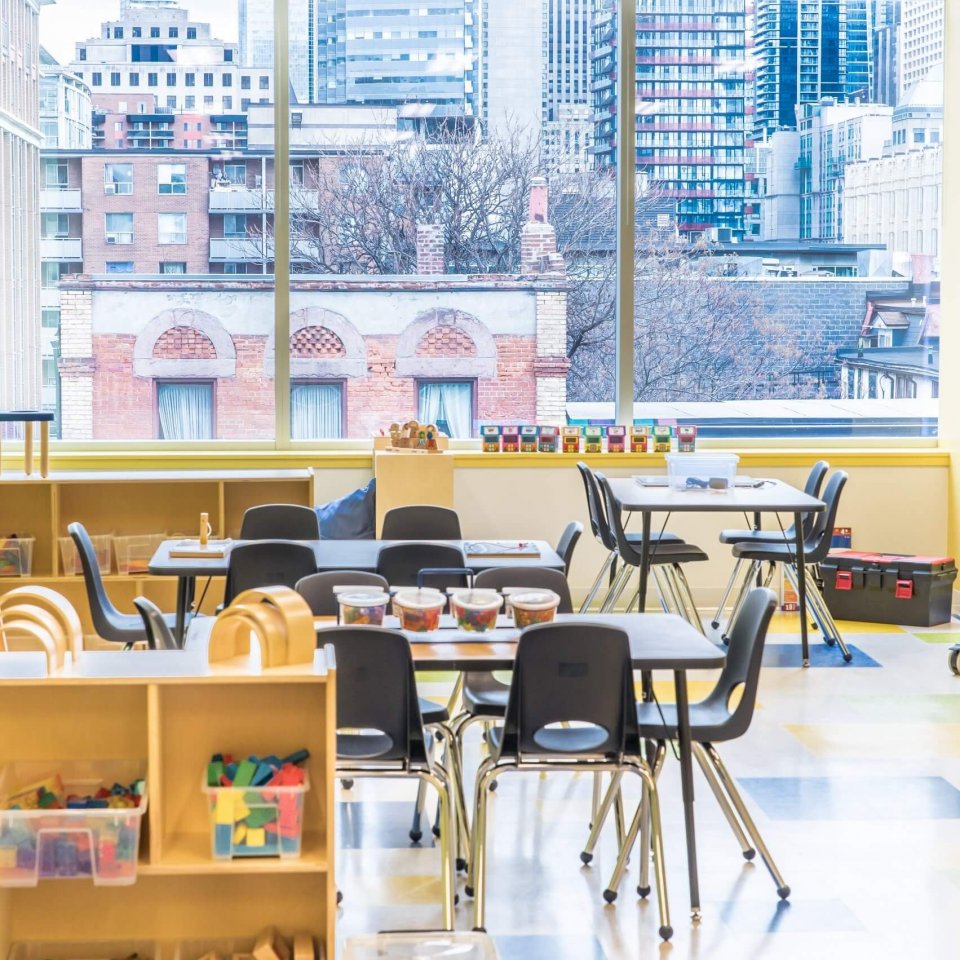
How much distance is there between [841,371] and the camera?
9.53 meters

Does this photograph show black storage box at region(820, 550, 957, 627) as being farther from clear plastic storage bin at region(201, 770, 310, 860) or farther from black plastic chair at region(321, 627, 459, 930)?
clear plastic storage bin at region(201, 770, 310, 860)

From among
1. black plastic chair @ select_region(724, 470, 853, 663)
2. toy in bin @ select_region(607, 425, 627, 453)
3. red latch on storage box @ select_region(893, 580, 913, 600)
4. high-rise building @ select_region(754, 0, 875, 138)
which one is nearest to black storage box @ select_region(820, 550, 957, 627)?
red latch on storage box @ select_region(893, 580, 913, 600)

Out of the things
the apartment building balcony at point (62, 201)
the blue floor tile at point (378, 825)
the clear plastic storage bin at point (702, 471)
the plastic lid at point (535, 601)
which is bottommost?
the blue floor tile at point (378, 825)

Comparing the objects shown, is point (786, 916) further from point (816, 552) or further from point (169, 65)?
point (169, 65)

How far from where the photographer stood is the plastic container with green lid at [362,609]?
177 inches

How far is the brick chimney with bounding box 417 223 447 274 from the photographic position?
30.3 feet

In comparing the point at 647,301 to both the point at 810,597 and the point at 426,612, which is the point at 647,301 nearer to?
A: the point at 810,597

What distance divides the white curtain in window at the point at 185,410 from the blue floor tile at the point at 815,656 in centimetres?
382

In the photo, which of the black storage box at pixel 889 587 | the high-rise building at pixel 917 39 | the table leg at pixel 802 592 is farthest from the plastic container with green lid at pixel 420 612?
the high-rise building at pixel 917 39

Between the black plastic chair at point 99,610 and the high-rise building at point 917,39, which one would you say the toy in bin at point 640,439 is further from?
the black plastic chair at point 99,610

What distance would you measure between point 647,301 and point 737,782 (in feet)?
14.6

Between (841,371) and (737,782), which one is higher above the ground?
(841,371)

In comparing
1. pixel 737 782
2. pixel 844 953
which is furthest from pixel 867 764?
pixel 844 953

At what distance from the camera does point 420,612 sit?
4.53 meters
